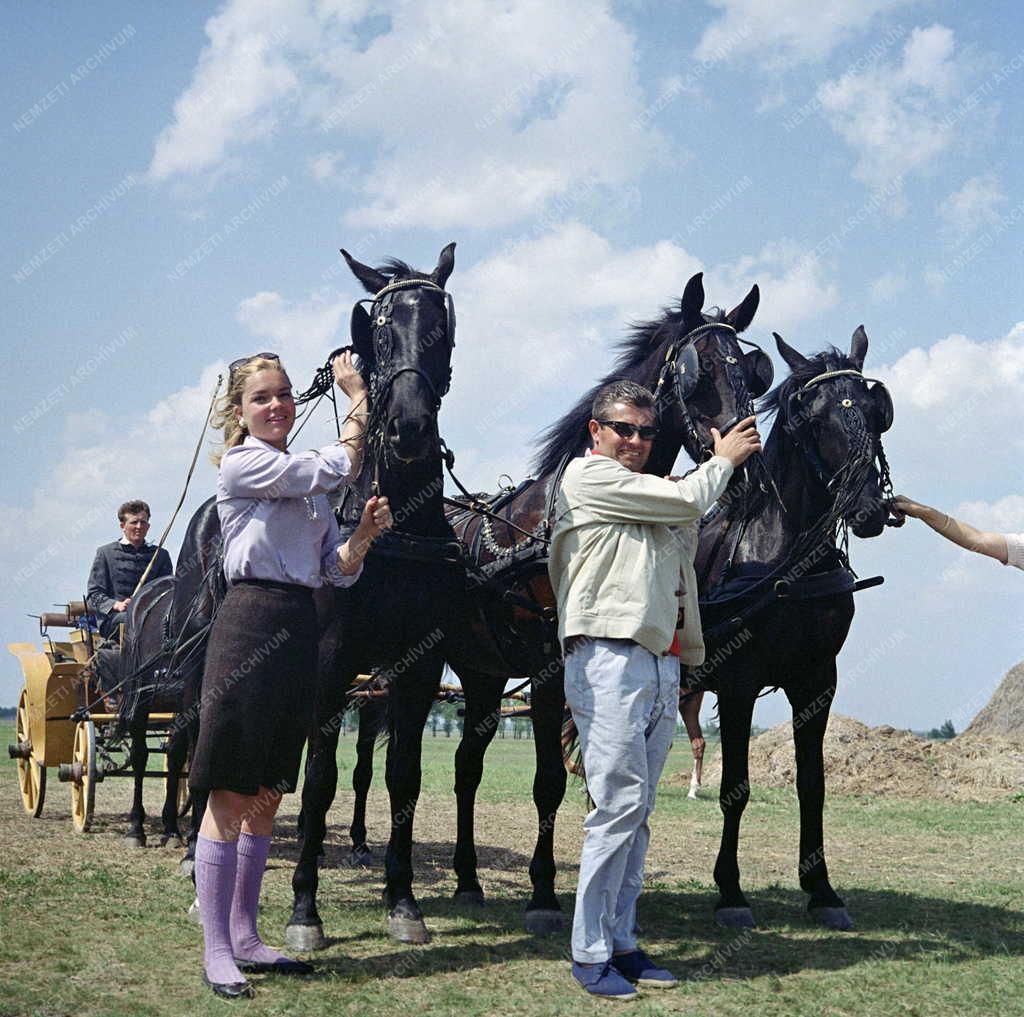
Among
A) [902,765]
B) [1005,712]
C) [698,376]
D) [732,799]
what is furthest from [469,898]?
[1005,712]

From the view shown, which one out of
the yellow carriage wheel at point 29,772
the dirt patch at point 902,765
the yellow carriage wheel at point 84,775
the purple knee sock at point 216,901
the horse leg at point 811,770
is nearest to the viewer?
the purple knee sock at point 216,901

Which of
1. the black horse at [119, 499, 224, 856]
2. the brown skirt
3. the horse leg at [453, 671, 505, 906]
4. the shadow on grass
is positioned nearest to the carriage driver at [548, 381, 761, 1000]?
the shadow on grass

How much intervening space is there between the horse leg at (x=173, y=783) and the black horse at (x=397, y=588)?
11.8 ft

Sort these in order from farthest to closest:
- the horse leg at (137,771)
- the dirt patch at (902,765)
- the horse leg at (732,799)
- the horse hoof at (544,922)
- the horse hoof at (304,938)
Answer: the dirt patch at (902,765) → the horse leg at (137,771) → the horse leg at (732,799) → the horse hoof at (544,922) → the horse hoof at (304,938)

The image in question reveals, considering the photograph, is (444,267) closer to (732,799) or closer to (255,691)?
(255,691)

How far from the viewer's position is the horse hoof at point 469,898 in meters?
6.32

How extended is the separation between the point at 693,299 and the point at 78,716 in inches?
248

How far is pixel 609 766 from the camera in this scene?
13.9 ft

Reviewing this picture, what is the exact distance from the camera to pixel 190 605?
7594 mm

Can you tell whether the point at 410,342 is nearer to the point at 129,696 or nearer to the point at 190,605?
the point at 190,605

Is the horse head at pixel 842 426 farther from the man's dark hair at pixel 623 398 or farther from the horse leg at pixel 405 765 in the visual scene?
the horse leg at pixel 405 765

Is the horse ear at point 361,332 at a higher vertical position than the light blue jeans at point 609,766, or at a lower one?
higher

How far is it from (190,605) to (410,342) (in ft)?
11.3

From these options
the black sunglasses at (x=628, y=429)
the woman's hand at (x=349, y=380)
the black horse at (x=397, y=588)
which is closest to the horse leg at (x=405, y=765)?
the black horse at (x=397, y=588)
